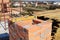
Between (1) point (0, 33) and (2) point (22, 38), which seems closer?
(2) point (22, 38)

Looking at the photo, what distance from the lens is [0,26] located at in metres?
5.86

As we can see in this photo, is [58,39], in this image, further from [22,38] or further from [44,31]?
[22,38]

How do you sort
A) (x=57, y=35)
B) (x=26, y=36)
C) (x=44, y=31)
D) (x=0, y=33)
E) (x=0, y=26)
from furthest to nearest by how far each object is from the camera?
(x=0, y=26)
(x=0, y=33)
(x=57, y=35)
(x=44, y=31)
(x=26, y=36)

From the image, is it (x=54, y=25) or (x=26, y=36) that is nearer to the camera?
(x=26, y=36)

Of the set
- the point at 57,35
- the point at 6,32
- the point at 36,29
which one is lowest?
the point at 6,32

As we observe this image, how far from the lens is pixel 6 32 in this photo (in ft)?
17.3

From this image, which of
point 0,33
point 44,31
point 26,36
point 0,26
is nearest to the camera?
point 26,36

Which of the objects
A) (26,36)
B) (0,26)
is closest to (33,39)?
(26,36)

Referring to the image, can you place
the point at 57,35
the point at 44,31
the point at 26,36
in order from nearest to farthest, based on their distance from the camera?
the point at 26,36 → the point at 44,31 → the point at 57,35

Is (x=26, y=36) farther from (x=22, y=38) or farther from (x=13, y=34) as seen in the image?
(x=13, y=34)

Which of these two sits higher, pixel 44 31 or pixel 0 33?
pixel 44 31

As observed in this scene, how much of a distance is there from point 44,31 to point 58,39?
577 millimetres

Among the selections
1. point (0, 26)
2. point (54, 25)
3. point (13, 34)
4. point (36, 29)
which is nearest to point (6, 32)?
point (0, 26)

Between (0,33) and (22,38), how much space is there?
2.14 meters
